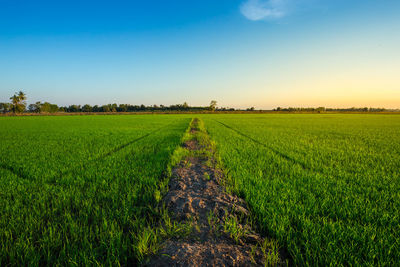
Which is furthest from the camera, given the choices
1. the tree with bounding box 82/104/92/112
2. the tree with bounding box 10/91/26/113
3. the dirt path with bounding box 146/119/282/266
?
the tree with bounding box 82/104/92/112

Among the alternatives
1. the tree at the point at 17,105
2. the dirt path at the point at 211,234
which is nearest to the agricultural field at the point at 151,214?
the dirt path at the point at 211,234

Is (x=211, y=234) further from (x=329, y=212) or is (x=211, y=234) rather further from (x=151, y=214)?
(x=329, y=212)

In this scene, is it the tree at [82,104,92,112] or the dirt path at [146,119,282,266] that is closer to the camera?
the dirt path at [146,119,282,266]

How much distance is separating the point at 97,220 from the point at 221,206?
1.90m

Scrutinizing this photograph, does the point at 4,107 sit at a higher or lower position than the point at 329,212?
higher

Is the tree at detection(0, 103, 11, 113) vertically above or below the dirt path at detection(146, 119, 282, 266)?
above

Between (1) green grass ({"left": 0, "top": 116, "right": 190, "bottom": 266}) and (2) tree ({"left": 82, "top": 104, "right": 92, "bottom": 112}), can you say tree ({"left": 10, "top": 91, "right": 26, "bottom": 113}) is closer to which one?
(2) tree ({"left": 82, "top": 104, "right": 92, "bottom": 112})

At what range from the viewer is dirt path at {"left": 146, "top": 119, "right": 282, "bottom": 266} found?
68.8 inches

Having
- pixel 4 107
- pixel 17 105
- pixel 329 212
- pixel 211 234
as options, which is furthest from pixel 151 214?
pixel 4 107

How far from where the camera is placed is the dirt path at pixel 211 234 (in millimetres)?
1747

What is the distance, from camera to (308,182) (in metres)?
3.93

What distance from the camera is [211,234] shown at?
2.20m

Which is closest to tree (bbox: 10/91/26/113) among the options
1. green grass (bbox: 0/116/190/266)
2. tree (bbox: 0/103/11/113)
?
tree (bbox: 0/103/11/113)

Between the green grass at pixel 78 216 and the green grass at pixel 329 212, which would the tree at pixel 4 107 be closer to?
the green grass at pixel 78 216
